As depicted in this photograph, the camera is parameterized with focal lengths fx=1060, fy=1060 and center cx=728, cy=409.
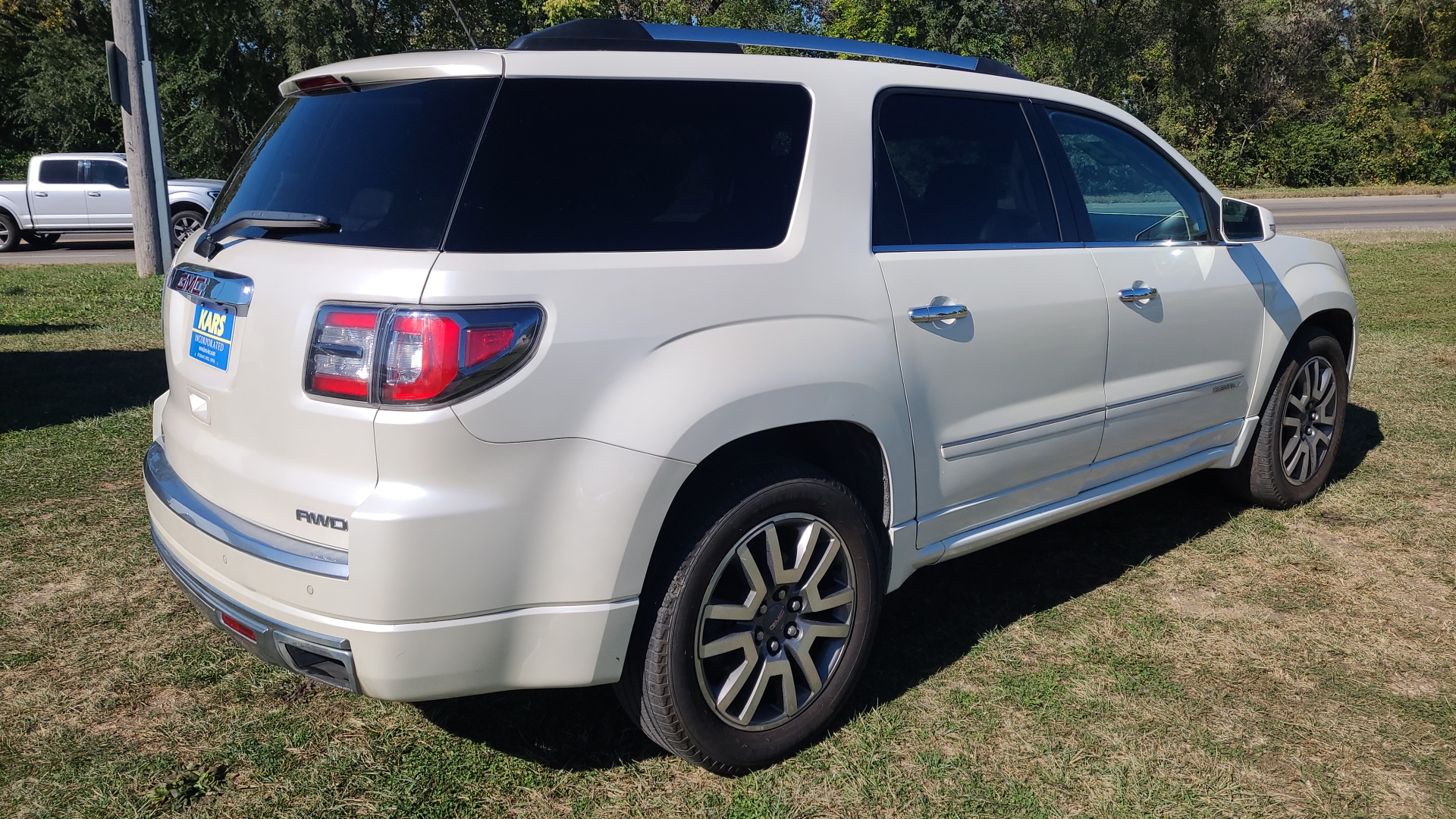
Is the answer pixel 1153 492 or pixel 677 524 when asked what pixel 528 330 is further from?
pixel 1153 492

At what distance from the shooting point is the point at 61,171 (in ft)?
59.6

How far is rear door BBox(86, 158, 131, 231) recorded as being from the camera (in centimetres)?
1827

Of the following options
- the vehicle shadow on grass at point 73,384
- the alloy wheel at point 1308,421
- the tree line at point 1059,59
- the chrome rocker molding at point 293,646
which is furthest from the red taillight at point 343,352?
the tree line at point 1059,59

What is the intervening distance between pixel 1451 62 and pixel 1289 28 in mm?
5181

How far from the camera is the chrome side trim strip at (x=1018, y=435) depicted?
10.3ft

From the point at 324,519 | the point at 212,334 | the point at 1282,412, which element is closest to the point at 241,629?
the point at 324,519

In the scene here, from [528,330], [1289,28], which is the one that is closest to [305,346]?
[528,330]

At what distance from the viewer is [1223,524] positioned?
4676 millimetres

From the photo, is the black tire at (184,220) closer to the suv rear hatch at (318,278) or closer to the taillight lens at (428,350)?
the suv rear hatch at (318,278)

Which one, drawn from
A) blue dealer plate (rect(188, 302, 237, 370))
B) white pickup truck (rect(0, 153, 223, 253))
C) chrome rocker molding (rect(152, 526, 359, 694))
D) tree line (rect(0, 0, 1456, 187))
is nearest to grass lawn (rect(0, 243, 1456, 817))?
chrome rocker molding (rect(152, 526, 359, 694))

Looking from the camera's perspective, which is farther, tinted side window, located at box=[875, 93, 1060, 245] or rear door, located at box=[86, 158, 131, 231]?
rear door, located at box=[86, 158, 131, 231]

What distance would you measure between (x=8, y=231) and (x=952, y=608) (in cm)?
1956

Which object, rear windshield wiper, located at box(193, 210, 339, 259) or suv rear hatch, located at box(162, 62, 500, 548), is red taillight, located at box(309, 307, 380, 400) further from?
rear windshield wiper, located at box(193, 210, 339, 259)

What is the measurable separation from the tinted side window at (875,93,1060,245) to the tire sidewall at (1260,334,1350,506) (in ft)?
5.65
